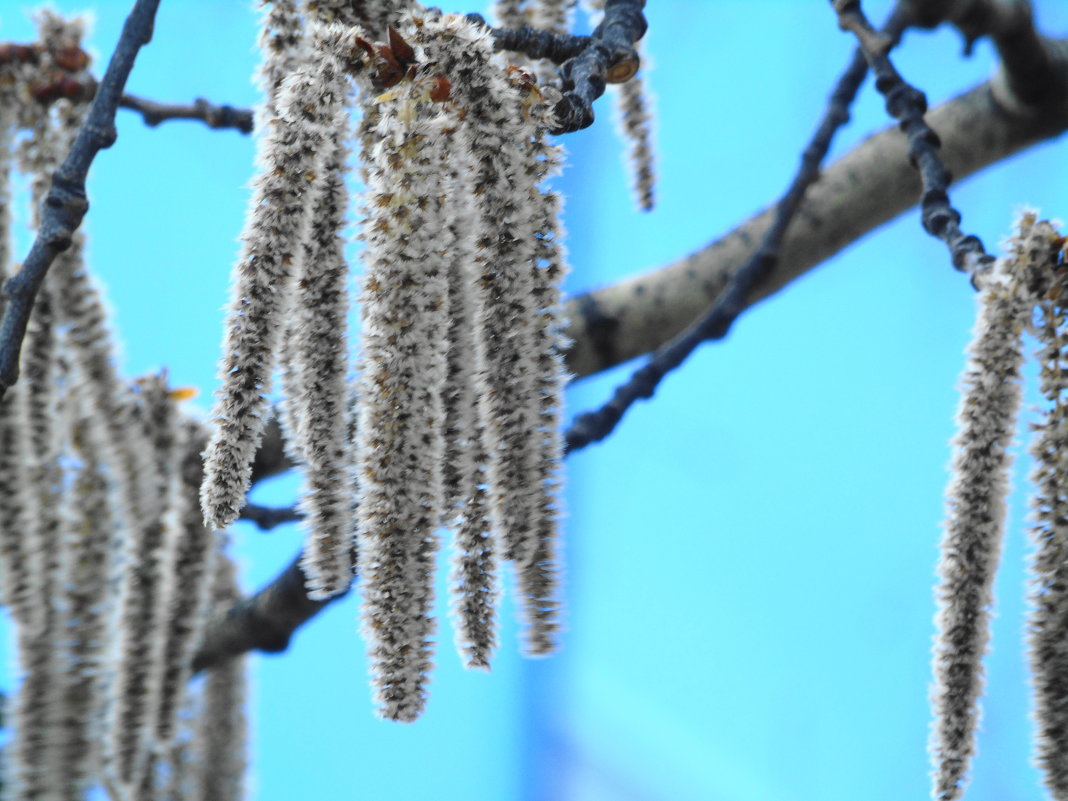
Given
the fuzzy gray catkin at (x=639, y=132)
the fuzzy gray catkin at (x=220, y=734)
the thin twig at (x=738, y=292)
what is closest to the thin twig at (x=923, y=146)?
the thin twig at (x=738, y=292)

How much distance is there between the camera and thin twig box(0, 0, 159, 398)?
49 cm

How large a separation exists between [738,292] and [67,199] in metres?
0.53

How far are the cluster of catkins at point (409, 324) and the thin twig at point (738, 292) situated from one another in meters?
0.32

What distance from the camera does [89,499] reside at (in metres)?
0.77

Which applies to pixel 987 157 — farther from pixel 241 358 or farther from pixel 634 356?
pixel 241 358

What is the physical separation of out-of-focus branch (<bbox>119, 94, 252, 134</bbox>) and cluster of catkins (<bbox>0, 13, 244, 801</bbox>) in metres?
0.04

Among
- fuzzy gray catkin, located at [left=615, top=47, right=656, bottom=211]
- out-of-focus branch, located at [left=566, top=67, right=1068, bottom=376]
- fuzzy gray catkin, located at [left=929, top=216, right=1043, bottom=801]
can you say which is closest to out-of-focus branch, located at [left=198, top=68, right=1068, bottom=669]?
out-of-focus branch, located at [left=566, top=67, right=1068, bottom=376]

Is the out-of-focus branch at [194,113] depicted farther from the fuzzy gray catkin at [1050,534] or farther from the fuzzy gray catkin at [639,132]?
the fuzzy gray catkin at [1050,534]

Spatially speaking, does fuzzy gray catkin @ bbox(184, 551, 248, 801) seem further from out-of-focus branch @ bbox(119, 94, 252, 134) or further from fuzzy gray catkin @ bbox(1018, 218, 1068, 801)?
fuzzy gray catkin @ bbox(1018, 218, 1068, 801)

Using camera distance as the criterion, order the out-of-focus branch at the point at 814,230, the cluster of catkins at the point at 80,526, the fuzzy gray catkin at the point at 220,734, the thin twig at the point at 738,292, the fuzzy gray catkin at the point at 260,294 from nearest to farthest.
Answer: the fuzzy gray catkin at the point at 260,294
the cluster of catkins at the point at 80,526
the thin twig at the point at 738,292
the fuzzy gray catkin at the point at 220,734
the out-of-focus branch at the point at 814,230

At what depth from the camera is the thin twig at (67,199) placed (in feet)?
1.62

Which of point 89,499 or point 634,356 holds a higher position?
point 634,356

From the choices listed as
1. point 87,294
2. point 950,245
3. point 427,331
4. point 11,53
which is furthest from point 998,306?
point 11,53

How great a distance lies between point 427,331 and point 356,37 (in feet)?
0.42
